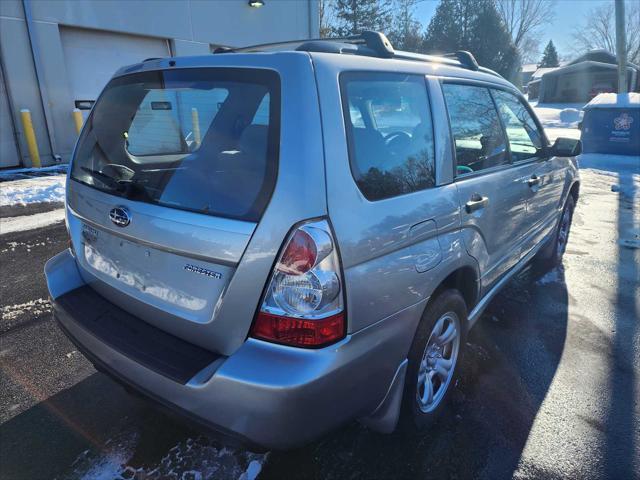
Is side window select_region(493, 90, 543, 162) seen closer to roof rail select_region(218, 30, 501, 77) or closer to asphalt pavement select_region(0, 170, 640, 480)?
roof rail select_region(218, 30, 501, 77)

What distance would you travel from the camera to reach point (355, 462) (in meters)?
2.11

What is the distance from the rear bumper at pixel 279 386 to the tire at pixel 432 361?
0.31 m

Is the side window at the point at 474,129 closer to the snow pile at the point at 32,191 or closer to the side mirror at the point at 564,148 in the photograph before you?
the side mirror at the point at 564,148

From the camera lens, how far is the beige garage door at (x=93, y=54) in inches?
387

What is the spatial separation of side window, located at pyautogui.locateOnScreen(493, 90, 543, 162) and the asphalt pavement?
131 centimetres

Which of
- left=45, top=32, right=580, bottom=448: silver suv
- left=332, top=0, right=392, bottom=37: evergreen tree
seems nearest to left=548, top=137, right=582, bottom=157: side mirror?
left=45, top=32, right=580, bottom=448: silver suv

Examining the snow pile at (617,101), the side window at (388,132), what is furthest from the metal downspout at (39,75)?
the snow pile at (617,101)

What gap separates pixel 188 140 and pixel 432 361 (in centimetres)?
172

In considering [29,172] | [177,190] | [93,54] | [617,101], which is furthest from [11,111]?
[617,101]

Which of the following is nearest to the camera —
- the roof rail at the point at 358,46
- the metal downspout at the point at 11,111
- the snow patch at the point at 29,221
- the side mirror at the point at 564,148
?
the roof rail at the point at 358,46

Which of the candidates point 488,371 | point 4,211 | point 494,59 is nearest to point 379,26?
point 494,59

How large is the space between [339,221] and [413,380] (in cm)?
95

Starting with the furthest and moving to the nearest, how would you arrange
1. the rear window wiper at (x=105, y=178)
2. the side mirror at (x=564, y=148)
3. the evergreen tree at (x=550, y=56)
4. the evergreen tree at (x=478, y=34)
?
the evergreen tree at (x=550, y=56) < the evergreen tree at (x=478, y=34) < the side mirror at (x=564, y=148) < the rear window wiper at (x=105, y=178)

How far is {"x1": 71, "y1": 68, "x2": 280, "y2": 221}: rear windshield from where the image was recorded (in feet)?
5.44
